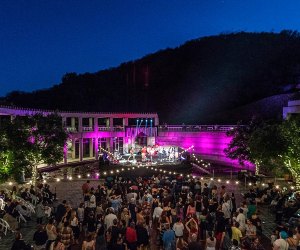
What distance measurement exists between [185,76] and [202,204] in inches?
3263

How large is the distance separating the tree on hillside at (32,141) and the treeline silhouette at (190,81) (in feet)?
155

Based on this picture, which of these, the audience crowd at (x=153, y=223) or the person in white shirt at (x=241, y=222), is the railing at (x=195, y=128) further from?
the person in white shirt at (x=241, y=222)

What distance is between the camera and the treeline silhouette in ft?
A: 252

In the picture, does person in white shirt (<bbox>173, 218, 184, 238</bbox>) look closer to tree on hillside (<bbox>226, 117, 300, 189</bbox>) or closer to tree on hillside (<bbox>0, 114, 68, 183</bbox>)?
tree on hillside (<bbox>226, 117, 300, 189</bbox>)

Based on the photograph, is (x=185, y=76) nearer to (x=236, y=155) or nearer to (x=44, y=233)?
(x=236, y=155)

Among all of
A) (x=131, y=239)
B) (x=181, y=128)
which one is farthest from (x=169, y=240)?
(x=181, y=128)

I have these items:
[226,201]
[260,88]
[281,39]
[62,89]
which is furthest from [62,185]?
[281,39]

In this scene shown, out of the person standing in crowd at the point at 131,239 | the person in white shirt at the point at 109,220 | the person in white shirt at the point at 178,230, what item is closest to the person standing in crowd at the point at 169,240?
the person in white shirt at the point at 178,230

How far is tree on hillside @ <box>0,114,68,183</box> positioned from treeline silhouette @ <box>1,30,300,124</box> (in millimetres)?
47379

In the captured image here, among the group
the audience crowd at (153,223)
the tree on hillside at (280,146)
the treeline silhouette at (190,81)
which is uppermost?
the treeline silhouette at (190,81)

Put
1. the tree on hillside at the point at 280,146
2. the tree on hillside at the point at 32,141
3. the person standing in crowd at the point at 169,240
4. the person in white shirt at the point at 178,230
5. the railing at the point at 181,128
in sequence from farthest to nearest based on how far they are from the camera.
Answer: the railing at the point at 181,128 → the tree on hillside at the point at 32,141 → the tree on hillside at the point at 280,146 → the person in white shirt at the point at 178,230 → the person standing in crowd at the point at 169,240

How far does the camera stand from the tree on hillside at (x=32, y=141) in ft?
72.3

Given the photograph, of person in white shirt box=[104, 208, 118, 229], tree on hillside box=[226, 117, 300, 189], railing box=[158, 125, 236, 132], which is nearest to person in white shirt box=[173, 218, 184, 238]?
person in white shirt box=[104, 208, 118, 229]

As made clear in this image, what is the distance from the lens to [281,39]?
317 feet
